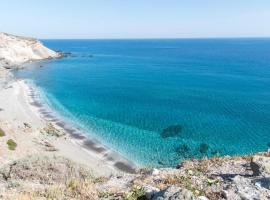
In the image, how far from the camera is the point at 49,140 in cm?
4388

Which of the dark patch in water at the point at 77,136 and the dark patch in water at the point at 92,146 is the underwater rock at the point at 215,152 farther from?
the dark patch in water at the point at 77,136

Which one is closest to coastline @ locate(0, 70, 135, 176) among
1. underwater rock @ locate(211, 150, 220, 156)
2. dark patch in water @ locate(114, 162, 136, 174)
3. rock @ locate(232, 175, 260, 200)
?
dark patch in water @ locate(114, 162, 136, 174)

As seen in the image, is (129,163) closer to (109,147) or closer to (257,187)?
(109,147)

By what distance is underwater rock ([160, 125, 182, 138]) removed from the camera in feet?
156

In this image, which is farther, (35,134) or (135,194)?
(35,134)

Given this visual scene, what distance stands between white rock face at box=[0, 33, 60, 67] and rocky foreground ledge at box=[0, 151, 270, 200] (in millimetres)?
104239

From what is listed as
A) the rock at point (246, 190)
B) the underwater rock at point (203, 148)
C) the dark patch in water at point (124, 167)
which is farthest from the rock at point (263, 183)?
the underwater rock at point (203, 148)

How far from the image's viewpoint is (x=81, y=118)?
56375 millimetres

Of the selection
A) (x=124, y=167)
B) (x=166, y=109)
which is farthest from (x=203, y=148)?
(x=166, y=109)

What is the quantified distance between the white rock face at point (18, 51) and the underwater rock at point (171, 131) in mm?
83087

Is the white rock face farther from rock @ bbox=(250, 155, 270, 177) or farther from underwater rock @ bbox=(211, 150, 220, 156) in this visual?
rock @ bbox=(250, 155, 270, 177)

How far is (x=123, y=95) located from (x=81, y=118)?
21.0 m

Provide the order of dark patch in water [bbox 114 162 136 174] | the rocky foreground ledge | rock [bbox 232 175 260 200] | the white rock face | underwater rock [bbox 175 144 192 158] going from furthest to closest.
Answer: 1. the white rock face
2. underwater rock [bbox 175 144 192 158]
3. dark patch in water [bbox 114 162 136 174]
4. the rocky foreground ledge
5. rock [bbox 232 175 260 200]

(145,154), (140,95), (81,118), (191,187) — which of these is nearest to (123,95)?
(140,95)
